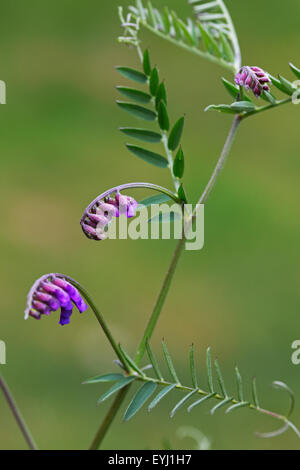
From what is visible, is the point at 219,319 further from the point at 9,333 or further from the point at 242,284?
the point at 9,333

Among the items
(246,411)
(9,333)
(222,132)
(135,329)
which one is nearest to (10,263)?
(9,333)

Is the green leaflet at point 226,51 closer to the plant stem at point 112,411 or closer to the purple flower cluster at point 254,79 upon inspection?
the purple flower cluster at point 254,79

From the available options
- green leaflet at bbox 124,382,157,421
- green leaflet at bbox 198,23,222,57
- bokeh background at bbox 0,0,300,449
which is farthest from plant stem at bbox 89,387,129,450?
bokeh background at bbox 0,0,300,449

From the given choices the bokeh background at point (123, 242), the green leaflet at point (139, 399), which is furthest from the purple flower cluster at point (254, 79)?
the bokeh background at point (123, 242)

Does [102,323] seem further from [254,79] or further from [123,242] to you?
[123,242]

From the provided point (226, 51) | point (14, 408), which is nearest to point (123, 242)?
point (226, 51)

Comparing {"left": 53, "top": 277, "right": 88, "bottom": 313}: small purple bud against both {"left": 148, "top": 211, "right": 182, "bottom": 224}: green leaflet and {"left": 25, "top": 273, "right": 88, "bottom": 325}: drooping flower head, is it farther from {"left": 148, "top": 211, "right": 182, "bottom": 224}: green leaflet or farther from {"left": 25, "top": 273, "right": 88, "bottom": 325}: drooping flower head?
{"left": 148, "top": 211, "right": 182, "bottom": 224}: green leaflet
